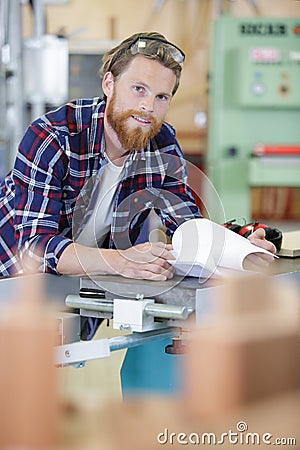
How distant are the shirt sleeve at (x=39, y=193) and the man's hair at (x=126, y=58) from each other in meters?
0.13

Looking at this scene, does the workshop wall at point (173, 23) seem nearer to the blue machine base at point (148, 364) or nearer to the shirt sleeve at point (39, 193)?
the shirt sleeve at point (39, 193)

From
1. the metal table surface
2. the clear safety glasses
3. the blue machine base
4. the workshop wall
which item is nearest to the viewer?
the blue machine base

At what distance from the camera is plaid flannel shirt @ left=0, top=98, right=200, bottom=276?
1114 millimetres

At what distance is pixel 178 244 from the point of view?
1.03 meters

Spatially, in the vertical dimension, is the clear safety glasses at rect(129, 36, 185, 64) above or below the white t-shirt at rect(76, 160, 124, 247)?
above

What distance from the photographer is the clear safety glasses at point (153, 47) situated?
1.00m

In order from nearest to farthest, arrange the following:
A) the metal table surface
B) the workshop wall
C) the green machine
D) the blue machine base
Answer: the blue machine base → the metal table surface → the green machine → the workshop wall

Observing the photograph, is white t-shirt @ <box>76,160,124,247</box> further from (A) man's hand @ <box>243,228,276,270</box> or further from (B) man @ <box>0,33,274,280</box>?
(A) man's hand @ <box>243,228,276,270</box>

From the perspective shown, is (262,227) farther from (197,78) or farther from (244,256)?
(197,78)

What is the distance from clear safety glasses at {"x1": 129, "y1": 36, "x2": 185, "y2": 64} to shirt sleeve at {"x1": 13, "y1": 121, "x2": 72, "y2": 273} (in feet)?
0.70

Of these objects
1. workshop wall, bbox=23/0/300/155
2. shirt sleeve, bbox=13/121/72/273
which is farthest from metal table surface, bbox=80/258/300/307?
workshop wall, bbox=23/0/300/155

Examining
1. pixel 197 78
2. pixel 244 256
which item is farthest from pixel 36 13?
pixel 244 256

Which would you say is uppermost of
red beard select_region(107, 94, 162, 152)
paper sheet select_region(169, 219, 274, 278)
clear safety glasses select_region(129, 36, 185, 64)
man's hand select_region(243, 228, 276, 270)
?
clear safety glasses select_region(129, 36, 185, 64)

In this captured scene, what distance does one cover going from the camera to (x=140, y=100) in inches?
41.9
